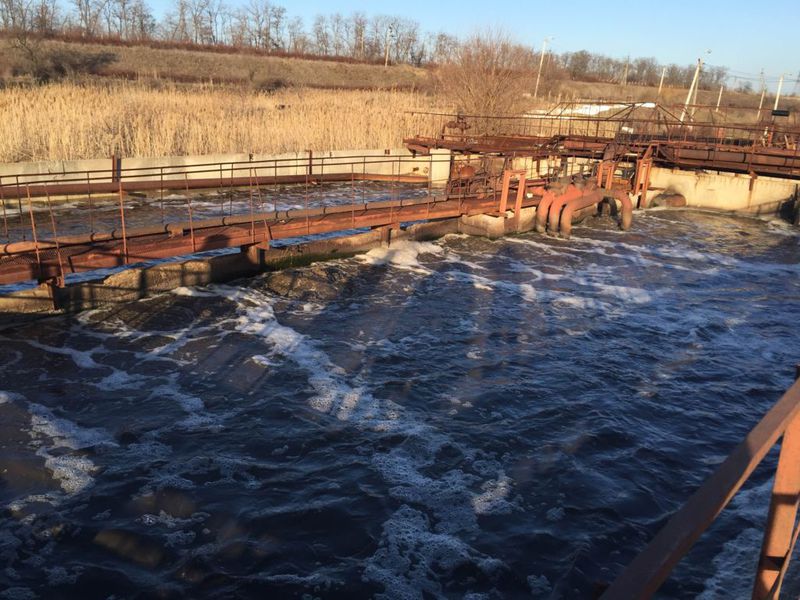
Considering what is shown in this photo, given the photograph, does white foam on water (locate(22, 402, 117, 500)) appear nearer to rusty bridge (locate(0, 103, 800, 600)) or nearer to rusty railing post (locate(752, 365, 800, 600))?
rusty bridge (locate(0, 103, 800, 600))

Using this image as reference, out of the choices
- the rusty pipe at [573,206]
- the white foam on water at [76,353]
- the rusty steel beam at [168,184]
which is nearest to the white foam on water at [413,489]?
the white foam on water at [76,353]

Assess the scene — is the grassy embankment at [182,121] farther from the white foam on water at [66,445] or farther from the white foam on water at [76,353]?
the white foam on water at [66,445]

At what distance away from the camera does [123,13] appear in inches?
3228

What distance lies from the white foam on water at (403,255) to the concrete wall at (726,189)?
1186cm

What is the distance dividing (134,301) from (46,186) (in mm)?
7510

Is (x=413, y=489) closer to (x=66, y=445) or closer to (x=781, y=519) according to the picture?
(x=66, y=445)

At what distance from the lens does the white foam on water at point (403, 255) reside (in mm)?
14531

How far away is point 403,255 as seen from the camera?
49.9 ft

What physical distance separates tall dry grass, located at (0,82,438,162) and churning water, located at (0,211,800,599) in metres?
11.3

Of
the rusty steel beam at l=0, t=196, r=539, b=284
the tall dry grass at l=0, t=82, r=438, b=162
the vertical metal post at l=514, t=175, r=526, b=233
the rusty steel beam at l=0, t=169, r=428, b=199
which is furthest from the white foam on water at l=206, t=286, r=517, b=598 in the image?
the tall dry grass at l=0, t=82, r=438, b=162

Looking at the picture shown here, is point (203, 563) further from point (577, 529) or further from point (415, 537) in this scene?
point (577, 529)

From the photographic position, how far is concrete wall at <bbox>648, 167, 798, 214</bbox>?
2191 centimetres

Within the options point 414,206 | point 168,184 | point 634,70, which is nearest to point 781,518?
point 414,206

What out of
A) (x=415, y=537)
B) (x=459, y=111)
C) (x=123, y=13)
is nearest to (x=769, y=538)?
(x=415, y=537)
